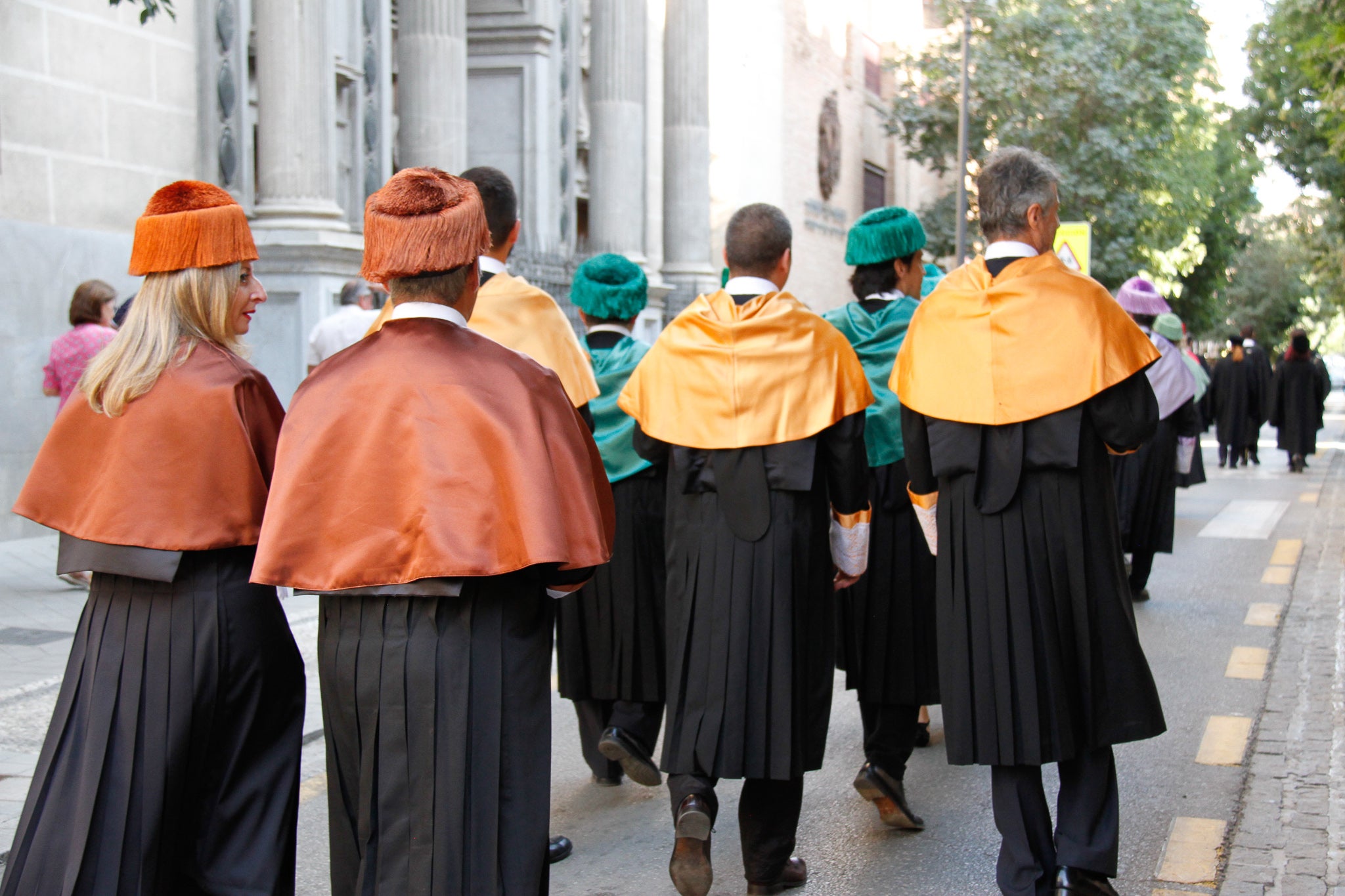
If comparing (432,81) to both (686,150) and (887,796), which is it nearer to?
(686,150)

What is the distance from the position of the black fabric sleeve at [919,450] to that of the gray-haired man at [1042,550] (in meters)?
0.11

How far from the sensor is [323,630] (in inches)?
125

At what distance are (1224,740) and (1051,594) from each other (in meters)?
2.60

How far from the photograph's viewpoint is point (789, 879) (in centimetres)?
470

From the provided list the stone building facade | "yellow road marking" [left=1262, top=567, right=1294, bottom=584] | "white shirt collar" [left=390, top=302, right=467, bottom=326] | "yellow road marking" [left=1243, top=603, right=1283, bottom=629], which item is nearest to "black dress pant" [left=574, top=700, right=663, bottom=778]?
"white shirt collar" [left=390, top=302, right=467, bottom=326]

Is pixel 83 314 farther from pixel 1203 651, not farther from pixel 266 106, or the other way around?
pixel 1203 651

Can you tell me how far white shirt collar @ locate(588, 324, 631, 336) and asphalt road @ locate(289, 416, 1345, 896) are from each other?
1.80 meters

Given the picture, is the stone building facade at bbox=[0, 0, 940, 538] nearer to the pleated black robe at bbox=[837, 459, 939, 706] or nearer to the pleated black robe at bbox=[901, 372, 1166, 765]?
the pleated black robe at bbox=[837, 459, 939, 706]

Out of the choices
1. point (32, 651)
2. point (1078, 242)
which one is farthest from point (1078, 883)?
point (1078, 242)

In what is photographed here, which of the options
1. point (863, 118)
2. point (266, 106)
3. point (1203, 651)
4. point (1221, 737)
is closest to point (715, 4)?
point (863, 118)

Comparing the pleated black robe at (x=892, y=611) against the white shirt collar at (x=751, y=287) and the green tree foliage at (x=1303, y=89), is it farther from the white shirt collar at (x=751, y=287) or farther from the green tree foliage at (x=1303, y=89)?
the green tree foliage at (x=1303, y=89)

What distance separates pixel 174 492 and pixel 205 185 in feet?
2.64

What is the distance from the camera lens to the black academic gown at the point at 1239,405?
21.5m

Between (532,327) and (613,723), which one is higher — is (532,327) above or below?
above
